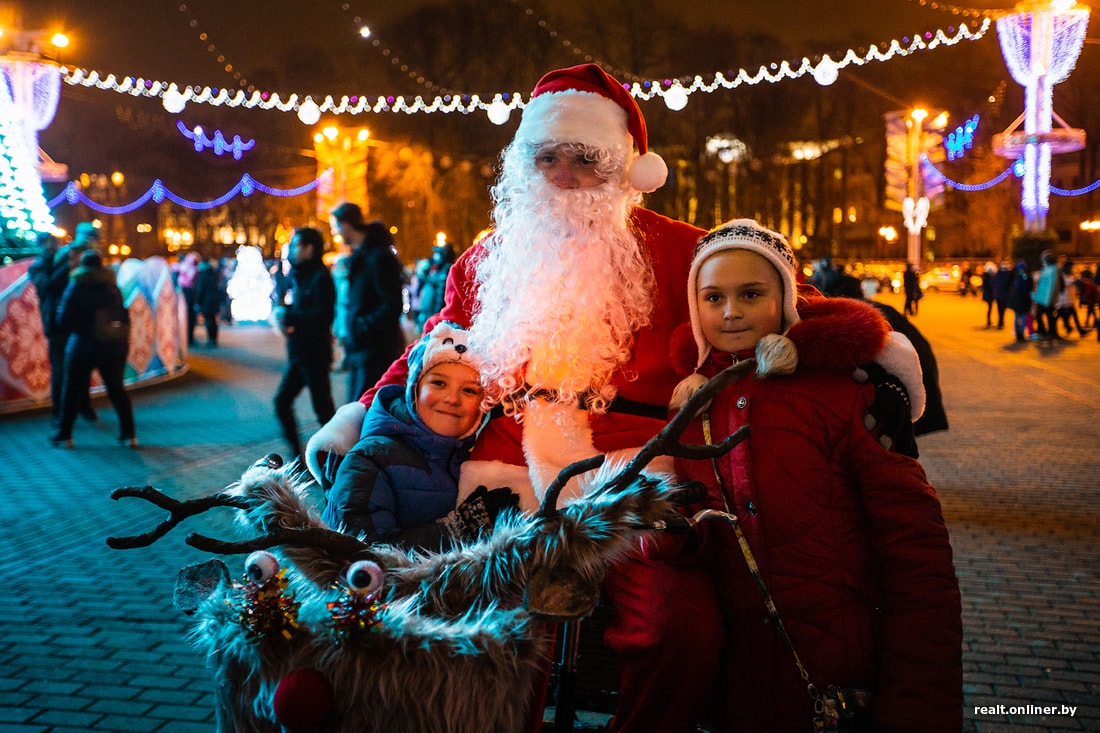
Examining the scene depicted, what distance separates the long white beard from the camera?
10.6 feet

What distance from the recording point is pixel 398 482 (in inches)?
112

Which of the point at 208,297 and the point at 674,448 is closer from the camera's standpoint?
the point at 674,448

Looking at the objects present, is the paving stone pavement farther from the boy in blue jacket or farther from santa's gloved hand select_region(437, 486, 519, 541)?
santa's gloved hand select_region(437, 486, 519, 541)

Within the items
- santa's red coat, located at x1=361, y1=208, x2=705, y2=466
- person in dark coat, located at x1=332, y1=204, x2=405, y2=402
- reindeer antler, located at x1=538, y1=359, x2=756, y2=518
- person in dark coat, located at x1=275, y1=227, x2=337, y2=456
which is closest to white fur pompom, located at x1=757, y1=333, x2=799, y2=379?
reindeer antler, located at x1=538, y1=359, x2=756, y2=518

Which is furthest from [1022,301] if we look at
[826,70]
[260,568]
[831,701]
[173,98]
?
[260,568]

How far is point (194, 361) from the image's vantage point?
60.1ft

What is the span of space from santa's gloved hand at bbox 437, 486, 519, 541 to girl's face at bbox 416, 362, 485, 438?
23 cm

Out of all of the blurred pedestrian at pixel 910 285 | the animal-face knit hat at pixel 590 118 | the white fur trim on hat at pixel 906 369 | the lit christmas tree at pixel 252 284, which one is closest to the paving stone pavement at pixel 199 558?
the white fur trim on hat at pixel 906 369

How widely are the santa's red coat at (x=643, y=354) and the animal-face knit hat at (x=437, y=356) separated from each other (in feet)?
0.75

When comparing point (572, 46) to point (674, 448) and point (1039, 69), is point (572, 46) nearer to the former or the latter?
point (1039, 69)

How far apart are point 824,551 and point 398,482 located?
124 centimetres

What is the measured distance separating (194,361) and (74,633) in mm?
14519

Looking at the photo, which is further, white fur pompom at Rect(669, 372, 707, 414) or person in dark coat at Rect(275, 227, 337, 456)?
person in dark coat at Rect(275, 227, 337, 456)

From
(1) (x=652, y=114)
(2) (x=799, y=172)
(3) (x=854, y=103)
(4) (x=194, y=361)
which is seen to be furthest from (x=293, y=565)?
(2) (x=799, y=172)
